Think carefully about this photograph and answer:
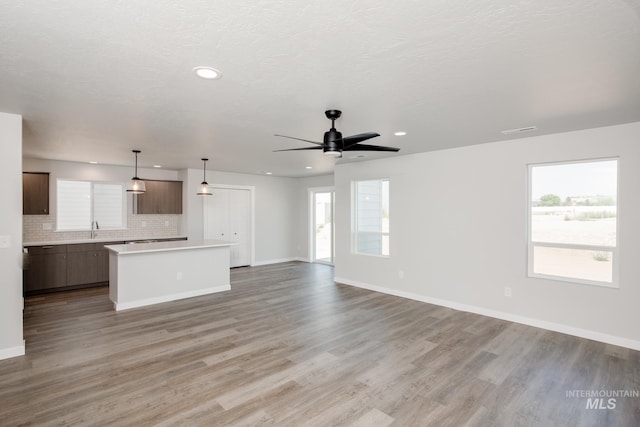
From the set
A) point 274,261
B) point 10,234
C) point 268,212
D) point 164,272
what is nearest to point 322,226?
point 268,212

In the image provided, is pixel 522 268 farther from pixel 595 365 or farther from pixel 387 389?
pixel 387 389

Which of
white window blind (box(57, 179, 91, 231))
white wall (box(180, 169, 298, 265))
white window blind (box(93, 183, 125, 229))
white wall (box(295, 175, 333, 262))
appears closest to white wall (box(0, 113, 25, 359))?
white window blind (box(57, 179, 91, 231))

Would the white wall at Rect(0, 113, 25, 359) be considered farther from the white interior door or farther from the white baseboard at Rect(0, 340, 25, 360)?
the white interior door

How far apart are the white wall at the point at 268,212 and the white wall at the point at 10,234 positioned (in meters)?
4.14

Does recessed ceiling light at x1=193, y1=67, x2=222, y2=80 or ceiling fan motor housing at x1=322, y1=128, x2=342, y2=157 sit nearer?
recessed ceiling light at x1=193, y1=67, x2=222, y2=80

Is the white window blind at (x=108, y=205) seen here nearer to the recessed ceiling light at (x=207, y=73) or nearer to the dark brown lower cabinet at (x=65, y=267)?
the dark brown lower cabinet at (x=65, y=267)

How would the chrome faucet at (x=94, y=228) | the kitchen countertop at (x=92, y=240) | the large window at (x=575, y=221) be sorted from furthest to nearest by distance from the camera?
the chrome faucet at (x=94, y=228)
the kitchen countertop at (x=92, y=240)
the large window at (x=575, y=221)

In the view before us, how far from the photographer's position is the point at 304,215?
A: 9.30m

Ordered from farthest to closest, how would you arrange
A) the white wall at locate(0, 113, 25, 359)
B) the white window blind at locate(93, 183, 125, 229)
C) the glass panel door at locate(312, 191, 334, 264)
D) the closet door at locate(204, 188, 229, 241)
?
the glass panel door at locate(312, 191, 334, 264) < the closet door at locate(204, 188, 229, 241) < the white window blind at locate(93, 183, 125, 229) < the white wall at locate(0, 113, 25, 359)

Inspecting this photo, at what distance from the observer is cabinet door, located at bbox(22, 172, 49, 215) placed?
5785 millimetres

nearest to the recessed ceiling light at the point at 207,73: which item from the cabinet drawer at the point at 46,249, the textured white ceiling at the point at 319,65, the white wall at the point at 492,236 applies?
the textured white ceiling at the point at 319,65

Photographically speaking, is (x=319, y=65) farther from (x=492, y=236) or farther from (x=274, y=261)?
(x=274, y=261)

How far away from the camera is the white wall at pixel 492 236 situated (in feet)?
11.7

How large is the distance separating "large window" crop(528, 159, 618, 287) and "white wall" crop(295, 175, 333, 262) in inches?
217
